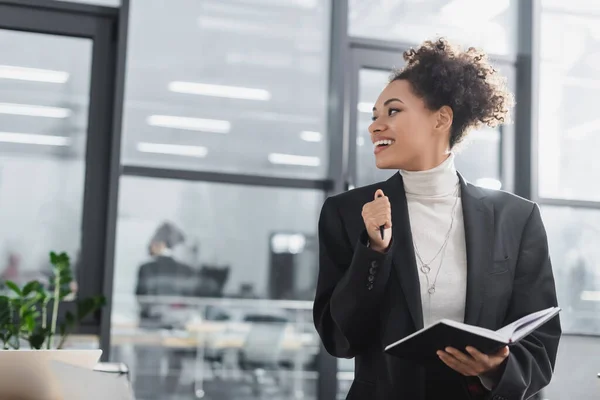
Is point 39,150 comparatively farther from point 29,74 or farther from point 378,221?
point 378,221

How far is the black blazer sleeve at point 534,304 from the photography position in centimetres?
169

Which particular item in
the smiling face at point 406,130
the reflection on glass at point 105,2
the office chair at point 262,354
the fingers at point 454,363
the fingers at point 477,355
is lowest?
the office chair at point 262,354

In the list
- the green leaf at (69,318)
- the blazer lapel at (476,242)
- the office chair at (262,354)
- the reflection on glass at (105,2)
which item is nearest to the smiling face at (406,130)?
the blazer lapel at (476,242)

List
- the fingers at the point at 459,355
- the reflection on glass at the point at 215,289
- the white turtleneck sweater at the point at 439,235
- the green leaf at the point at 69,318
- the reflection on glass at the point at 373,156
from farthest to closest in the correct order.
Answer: the reflection on glass at the point at 373,156 → the reflection on glass at the point at 215,289 → the green leaf at the point at 69,318 → the white turtleneck sweater at the point at 439,235 → the fingers at the point at 459,355

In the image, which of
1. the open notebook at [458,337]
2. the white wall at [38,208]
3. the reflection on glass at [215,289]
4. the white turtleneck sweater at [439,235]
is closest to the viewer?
the open notebook at [458,337]

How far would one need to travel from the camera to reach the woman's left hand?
1553 millimetres

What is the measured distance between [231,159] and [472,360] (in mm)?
2546

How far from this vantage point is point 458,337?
1479 mm

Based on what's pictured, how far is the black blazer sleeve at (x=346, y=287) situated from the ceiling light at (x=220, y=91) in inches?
88.0

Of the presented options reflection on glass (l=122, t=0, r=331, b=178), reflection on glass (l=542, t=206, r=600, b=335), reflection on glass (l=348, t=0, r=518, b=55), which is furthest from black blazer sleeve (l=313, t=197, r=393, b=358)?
reflection on glass (l=542, t=206, r=600, b=335)

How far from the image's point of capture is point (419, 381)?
1.69m

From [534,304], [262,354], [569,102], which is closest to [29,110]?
[262,354]

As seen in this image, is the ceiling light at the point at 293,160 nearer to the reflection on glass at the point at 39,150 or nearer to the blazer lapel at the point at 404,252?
the reflection on glass at the point at 39,150

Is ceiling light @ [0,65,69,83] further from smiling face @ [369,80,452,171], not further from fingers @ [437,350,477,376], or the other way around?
fingers @ [437,350,477,376]
